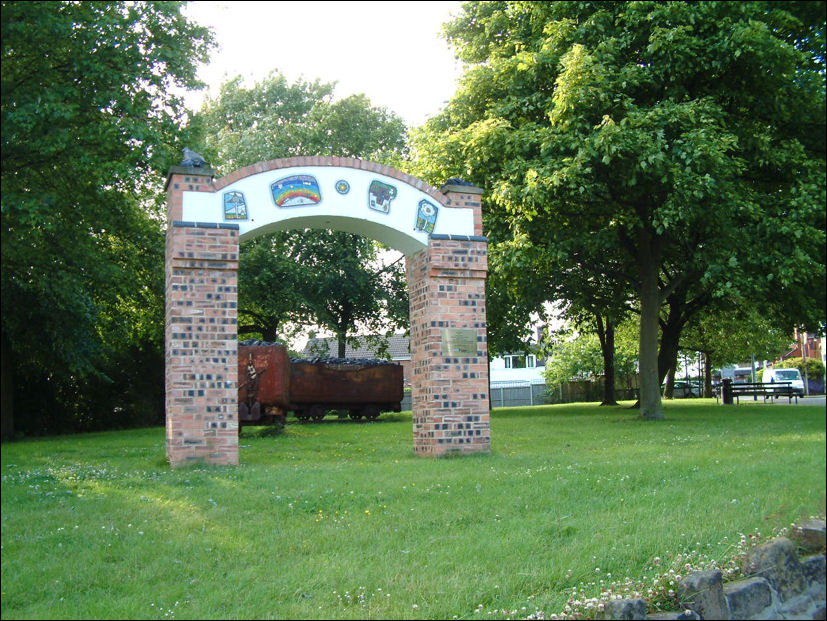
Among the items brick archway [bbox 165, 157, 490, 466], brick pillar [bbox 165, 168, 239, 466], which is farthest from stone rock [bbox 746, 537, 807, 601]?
brick pillar [bbox 165, 168, 239, 466]

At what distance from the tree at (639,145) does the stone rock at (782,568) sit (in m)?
8.57

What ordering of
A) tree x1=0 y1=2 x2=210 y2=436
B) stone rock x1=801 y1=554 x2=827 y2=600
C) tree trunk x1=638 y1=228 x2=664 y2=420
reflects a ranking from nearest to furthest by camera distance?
stone rock x1=801 y1=554 x2=827 y2=600 → tree x1=0 y1=2 x2=210 y2=436 → tree trunk x1=638 y1=228 x2=664 y2=420

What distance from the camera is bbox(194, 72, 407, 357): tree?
2919 centimetres

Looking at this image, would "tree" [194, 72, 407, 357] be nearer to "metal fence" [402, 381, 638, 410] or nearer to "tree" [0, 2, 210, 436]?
"metal fence" [402, 381, 638, 410]

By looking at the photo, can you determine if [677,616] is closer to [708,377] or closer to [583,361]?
[708,377]

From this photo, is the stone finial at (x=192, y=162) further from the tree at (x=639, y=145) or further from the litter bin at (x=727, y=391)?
the litter bin at (x=727, y=391)

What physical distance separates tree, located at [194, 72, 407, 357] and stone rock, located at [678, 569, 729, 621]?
24.4 m

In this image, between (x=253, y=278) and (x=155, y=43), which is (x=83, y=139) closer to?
(x=155, y=43)

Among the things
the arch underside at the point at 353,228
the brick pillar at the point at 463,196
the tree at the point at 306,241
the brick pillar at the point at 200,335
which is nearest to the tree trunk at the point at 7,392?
the brick pillar at the point at 200,335

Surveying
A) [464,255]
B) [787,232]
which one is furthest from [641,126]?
[464,255]

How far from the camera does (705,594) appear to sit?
14.2ft

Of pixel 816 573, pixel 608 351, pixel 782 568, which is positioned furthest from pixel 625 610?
pixel 608 351

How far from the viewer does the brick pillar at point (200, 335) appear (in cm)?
1002

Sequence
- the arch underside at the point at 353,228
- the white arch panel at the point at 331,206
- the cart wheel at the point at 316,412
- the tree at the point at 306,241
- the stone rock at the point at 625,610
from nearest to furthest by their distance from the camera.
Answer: the stone rock at the point at 625,610, the white arch panel at the point at 331,206, the arch underside at the point at 353,228, the cart wheel at the point at 316,412, the tree at the point at 306,241
